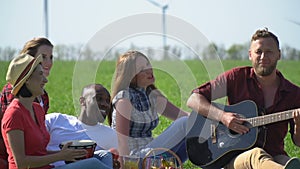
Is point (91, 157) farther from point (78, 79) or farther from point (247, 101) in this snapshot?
point (247, 101)

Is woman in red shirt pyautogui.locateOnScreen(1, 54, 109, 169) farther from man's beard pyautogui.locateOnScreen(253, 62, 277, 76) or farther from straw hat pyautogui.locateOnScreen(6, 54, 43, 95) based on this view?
man's beard pyautogui.locateOnScreen(253, 62, 277, 76)

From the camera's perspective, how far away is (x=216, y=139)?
432 cm

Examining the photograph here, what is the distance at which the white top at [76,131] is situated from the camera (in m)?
4.16

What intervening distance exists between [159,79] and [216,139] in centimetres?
1215

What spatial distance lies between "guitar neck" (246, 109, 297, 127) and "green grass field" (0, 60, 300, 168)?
0.49 meters

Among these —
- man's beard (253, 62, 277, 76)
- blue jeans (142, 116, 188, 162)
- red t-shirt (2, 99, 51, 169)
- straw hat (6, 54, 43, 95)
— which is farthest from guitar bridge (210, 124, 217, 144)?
straw hat (6, 54, 43, 95)

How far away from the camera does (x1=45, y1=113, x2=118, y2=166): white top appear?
416 centimetres

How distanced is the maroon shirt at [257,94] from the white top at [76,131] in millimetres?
751

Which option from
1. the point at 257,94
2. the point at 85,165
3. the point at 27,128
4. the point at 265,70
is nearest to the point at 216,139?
the point at 257,94

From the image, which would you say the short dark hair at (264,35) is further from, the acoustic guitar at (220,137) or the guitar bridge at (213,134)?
the guitar bridge at (213,134)

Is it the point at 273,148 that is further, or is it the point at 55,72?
the point at 55,72

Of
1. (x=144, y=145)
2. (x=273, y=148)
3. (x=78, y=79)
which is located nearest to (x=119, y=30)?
(x=78, y=79)

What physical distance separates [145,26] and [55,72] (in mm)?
14647

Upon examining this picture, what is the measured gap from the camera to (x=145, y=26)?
4.23 m
